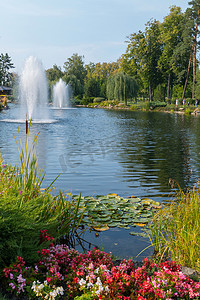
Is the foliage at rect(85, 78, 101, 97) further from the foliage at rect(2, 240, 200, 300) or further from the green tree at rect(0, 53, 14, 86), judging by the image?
the foliage at rect(2, 240, 200, 300)

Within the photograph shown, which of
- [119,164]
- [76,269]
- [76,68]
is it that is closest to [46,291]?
[76,269]

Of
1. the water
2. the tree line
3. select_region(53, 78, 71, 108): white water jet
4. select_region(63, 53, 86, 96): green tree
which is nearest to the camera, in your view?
the water

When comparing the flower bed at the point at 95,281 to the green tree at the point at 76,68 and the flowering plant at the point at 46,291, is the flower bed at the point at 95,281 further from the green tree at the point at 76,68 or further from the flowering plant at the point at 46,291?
the green tree at the point at 76,68

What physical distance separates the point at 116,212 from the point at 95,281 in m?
2.66

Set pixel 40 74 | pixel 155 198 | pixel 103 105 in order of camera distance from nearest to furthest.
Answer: pixel 155 198, pixel 40 74, pixel 103 105

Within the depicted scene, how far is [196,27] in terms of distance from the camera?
145 ft

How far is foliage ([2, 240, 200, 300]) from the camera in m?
2.76

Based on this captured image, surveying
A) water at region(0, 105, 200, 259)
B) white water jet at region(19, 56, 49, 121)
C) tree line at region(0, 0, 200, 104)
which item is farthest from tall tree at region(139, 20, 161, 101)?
water at region(0, 105, 200, 259)

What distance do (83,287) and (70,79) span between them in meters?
75.2

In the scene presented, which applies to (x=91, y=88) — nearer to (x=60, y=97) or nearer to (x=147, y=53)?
(x=60, y=97)

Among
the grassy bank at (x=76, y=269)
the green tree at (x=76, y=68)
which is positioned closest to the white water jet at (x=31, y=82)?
the grassy bank at (x=76, y=269)

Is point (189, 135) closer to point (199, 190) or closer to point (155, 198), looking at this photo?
point (155, 198)

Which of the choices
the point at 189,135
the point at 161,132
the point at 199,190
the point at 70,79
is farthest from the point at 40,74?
the point at 70,79

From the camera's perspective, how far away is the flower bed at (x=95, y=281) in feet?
9.07
